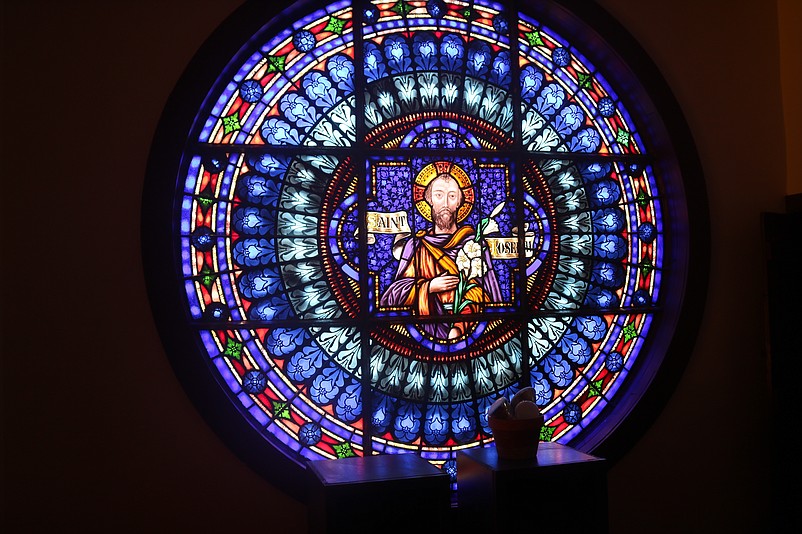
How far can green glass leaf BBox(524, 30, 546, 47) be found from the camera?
144 inches

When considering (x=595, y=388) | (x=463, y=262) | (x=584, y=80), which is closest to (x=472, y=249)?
(x=463, y=262)

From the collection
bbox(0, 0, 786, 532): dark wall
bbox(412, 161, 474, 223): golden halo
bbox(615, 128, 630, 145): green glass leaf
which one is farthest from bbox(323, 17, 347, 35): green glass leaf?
bbox(615, 128, 630, 145): green glass leaf

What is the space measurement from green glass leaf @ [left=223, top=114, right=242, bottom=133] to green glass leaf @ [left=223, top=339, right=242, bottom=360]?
0.92 m

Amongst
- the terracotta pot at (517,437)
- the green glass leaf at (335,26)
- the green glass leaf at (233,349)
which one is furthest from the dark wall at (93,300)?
the terracotta pot at (517,437)

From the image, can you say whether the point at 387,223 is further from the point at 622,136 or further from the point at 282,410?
the point at 622,136

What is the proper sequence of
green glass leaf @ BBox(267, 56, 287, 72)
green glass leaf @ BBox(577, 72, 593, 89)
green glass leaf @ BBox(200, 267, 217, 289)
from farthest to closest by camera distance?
green glass leaf @ BBox(577, 72, 593, 89)
green glass leaf @ BBox(267, 56, 287, 72)
green glass leaf @ BBox(200, 267, 217, 289)

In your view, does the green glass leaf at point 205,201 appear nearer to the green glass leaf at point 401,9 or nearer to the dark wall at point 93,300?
the dark wall at point 93,300

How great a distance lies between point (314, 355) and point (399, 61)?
4.62ft

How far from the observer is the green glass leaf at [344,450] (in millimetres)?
3301

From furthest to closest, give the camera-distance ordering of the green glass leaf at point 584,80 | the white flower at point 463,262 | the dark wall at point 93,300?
the green glass leaf at point 584,80 < the white flower at point 463,262 < the dark wall at point 93,300

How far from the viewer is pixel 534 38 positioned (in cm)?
367

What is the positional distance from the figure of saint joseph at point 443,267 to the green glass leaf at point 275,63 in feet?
2.77

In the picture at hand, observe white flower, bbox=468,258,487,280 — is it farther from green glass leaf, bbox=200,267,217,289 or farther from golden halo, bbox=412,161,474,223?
green glass leaf, bbox=200,267,217,289

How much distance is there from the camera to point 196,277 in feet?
10.5
